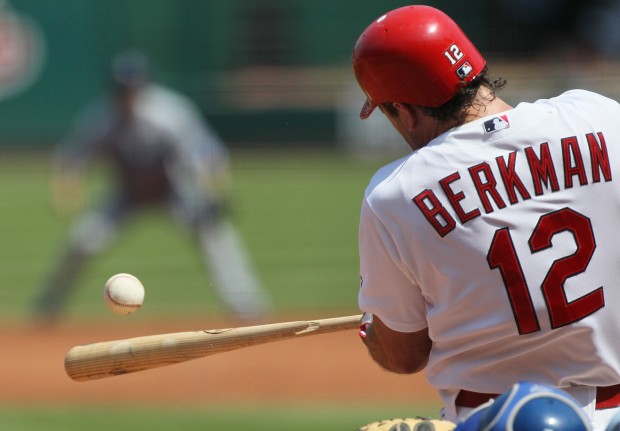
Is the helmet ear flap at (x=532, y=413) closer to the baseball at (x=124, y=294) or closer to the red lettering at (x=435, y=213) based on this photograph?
the red lettering at (x=435, y=213)

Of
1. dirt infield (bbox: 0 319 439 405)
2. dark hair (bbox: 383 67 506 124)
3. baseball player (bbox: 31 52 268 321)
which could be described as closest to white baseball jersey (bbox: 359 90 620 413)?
dark hair (bbox: 383 67 506 124)

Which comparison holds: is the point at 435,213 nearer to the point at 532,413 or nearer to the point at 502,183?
the point at 502,183

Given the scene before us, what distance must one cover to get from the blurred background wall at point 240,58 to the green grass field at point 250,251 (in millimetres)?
1010

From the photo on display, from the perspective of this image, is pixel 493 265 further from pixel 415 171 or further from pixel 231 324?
pixel 231 324

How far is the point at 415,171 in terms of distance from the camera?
3.27 metres

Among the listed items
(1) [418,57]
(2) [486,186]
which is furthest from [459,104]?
(2) [486,186]

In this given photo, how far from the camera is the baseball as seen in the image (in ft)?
12.5

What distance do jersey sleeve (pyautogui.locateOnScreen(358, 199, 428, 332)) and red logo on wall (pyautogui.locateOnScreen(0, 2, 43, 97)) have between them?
2713 centimetres

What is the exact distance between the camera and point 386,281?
3314 mm

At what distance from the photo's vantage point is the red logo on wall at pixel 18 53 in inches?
1152

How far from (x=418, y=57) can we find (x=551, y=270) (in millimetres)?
735

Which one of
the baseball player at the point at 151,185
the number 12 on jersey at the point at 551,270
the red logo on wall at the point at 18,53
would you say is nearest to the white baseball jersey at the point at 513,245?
the number 12 on jersey at the point at 551,270

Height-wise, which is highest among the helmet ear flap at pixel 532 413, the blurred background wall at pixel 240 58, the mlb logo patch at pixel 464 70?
the blurred background wall at pixel 240 58

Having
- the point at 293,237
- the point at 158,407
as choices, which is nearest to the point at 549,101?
the point at 158,407
